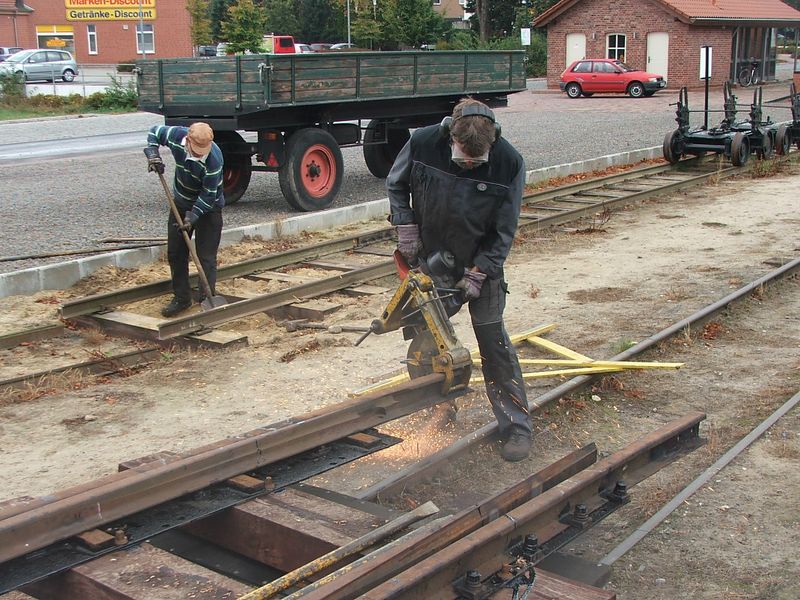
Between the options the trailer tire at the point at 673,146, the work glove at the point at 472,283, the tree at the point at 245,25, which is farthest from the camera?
the tree at the point at 245,25

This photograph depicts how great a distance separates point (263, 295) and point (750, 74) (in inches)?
1560

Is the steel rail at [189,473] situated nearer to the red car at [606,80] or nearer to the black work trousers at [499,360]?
the black work trousers at [499,360]

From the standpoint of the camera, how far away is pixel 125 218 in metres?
12.7

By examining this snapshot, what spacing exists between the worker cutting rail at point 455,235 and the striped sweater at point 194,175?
11.2 feet

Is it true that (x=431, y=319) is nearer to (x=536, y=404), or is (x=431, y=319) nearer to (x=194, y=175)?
(x=536, y=404)

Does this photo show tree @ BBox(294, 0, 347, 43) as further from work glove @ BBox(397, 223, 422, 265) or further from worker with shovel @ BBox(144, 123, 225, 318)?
work glove @ BBox(397, 223, 422, 265)

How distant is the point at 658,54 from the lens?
40375mm

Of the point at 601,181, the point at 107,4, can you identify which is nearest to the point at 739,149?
the point at 601,181

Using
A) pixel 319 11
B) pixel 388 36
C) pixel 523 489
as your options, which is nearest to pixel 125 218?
pixel 523 489

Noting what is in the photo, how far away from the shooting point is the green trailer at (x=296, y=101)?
481 inches

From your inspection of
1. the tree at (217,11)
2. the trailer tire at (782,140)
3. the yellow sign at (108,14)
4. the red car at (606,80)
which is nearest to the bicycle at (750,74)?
the red car at (606,80)

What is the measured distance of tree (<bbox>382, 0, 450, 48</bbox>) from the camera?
5578cm

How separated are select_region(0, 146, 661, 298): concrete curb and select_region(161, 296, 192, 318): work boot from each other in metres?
1.43

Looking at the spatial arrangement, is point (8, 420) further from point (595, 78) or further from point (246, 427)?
point (595, 78)
